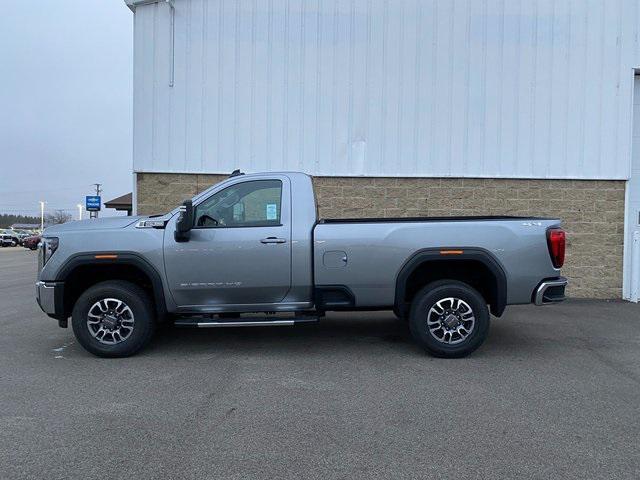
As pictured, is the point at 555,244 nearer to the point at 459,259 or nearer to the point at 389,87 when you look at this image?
the point at 459,259

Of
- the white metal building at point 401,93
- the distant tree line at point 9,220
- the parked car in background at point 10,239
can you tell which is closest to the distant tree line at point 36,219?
the distant tree line at point 9,220

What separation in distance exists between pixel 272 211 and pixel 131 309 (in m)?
1.96

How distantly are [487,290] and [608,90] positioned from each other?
6.92 metres

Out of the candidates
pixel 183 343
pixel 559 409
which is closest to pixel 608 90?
pixel 559 409

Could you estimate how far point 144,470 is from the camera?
3531 millimetres

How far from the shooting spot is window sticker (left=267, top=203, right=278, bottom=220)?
6316mm

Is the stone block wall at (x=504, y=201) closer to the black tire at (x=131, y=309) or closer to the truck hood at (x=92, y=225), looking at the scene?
the truck hood at (x=92, y=225)

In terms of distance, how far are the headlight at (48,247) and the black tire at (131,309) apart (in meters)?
0.61

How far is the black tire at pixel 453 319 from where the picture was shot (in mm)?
6191

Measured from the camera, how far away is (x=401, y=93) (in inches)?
436

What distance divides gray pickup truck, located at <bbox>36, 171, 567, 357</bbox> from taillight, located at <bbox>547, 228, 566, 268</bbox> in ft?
0.05

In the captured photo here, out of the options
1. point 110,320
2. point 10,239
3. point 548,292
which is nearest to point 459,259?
point 548,292

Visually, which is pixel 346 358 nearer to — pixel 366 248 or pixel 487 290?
pixel 366 248

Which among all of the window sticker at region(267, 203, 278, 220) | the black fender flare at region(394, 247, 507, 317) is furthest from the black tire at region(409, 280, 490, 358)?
the window sticker at region(267, 203, 278, 220)
